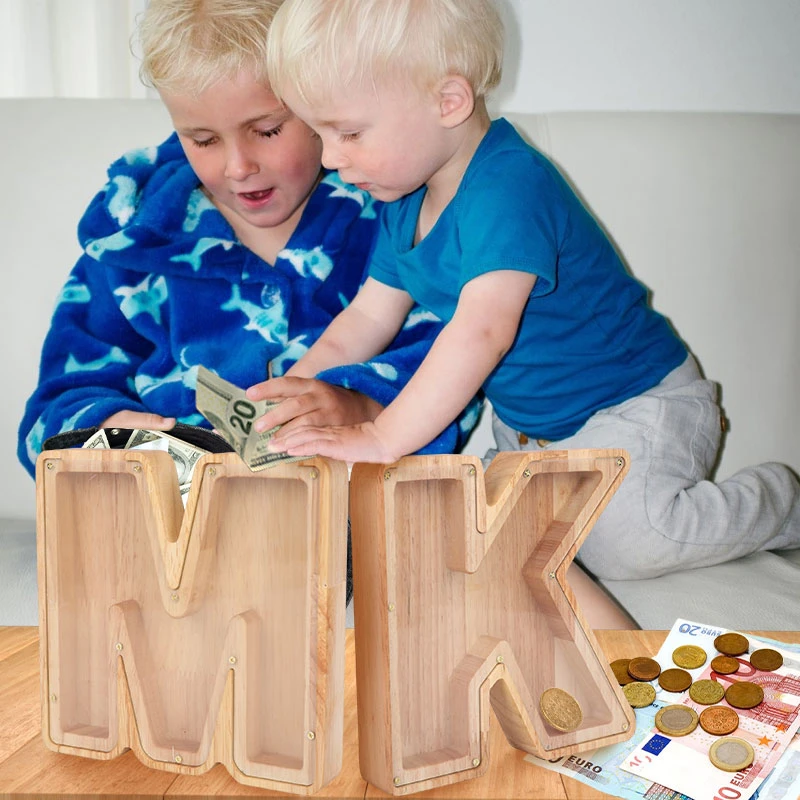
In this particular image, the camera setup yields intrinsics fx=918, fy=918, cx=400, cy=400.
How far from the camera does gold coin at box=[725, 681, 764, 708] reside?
0.62 m

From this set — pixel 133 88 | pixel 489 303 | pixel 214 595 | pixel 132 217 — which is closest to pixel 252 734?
pixel 214 595

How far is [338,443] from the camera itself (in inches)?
22.4

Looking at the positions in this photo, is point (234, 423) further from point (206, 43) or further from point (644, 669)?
point (206, 43)

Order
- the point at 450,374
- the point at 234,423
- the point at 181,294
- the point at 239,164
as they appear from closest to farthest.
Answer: the point at 234,423, the point at 450,374, the point at 239,164, the point at 181,294

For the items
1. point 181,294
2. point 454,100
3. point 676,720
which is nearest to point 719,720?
point 676,720

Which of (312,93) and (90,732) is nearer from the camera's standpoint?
(90,732)

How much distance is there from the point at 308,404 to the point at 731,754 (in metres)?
0.38

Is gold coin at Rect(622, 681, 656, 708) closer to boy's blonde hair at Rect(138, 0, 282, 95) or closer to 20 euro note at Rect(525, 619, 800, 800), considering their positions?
20 euro note at Rect(525, 619, 800, 800)

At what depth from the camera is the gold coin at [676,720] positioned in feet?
1.95

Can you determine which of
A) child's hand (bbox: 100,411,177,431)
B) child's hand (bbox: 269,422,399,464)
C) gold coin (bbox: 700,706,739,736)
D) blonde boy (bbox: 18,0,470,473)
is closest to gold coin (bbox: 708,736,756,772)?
gold coin (bbox: 700,706,739,736)

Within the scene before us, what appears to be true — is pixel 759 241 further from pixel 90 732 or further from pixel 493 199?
pixel 90 732

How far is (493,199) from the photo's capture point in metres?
0.86

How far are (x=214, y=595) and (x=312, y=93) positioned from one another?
447mm

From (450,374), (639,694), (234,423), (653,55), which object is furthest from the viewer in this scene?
(653,55)
